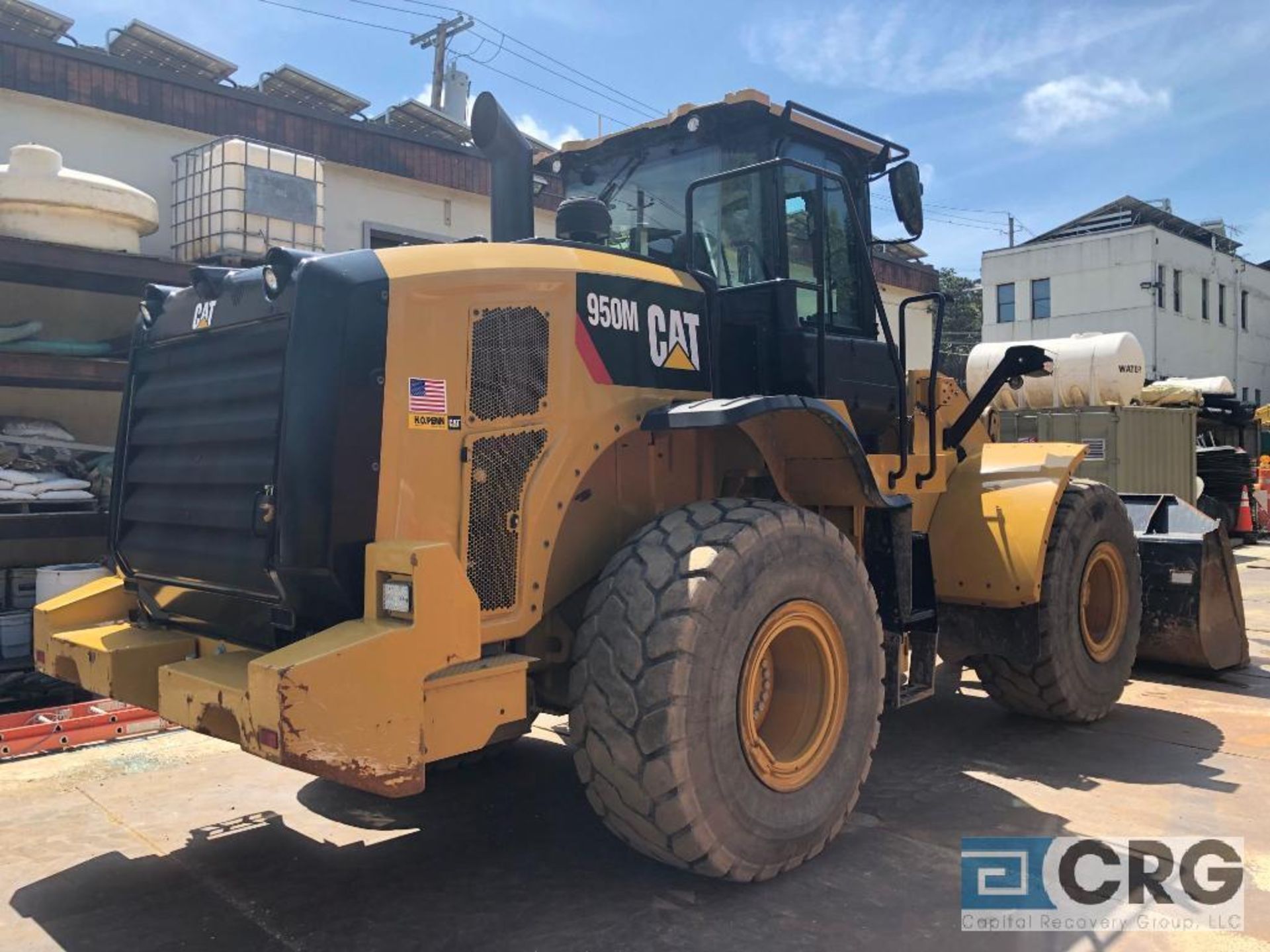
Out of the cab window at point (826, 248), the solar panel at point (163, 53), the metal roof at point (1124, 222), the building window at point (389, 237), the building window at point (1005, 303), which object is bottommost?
the cab window at point (826, 248)

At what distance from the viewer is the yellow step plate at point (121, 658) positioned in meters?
3.62

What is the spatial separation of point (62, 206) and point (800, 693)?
217 inches

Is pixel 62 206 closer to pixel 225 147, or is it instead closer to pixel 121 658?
pixel 225 147

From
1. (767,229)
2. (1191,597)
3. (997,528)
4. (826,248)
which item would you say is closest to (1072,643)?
(997,528)

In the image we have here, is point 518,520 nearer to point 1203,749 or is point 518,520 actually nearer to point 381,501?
point 381,501

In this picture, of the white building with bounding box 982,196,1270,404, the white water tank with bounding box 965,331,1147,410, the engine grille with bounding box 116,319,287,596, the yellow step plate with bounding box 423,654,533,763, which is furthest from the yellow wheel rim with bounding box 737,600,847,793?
the white building with bounding box 982,196,1270,404

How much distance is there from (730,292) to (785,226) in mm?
388

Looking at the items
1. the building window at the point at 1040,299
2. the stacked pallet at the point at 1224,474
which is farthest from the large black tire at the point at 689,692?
the building window at the point at 1040,299

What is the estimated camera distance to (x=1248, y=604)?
11.0 meters

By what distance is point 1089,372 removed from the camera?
12906 mm

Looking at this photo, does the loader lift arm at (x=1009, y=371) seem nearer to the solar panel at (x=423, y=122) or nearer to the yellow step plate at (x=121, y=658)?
the yellow step plate at (x=121, y=658)

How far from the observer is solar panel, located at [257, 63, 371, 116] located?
35.2 ft

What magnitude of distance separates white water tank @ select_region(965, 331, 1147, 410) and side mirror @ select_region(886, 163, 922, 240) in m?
7.82

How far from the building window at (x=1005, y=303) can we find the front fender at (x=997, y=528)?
36.0 meters
